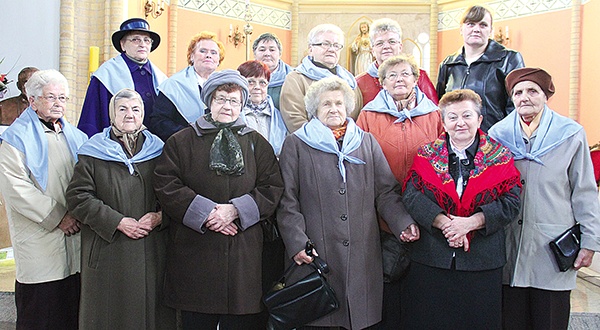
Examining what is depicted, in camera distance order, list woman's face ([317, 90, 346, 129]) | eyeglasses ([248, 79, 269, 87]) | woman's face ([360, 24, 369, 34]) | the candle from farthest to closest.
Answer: woman's face ([360, 24, 369, 34]), the candle, eyeglasses ([248, 79, 269, 87]), woman's face ([317, 90, 346, 129])

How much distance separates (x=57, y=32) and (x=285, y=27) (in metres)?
4.49

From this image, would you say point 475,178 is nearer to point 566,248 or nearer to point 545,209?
point 545,209

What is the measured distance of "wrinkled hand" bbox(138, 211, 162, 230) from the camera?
2.66 metres

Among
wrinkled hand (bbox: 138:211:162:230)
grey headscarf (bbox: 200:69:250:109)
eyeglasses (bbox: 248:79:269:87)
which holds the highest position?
eyeglasses (bbox: 248:79:269:87)

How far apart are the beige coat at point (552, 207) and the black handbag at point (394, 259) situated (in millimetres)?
515

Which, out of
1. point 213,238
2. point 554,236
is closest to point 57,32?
point 213,238

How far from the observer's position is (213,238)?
2555 mm

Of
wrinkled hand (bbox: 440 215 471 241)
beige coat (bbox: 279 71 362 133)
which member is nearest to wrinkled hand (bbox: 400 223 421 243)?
wrinkled hand (bbox: 440 215 471 241)

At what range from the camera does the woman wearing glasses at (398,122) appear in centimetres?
287

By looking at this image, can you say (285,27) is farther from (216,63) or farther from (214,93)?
(214,93)

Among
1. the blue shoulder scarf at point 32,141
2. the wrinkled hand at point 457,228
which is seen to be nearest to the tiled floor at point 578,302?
the blue shoulder scarf at point 32,141

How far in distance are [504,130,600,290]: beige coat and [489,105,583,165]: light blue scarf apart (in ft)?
0.10

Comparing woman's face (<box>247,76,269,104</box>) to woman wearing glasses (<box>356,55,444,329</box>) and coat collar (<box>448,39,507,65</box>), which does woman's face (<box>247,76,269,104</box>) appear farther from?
coat collar (<box>448,39,507,65</box>)

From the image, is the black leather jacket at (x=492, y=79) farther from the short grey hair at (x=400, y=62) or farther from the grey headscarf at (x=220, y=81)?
the grey headscarf at (x=220, y=81)
